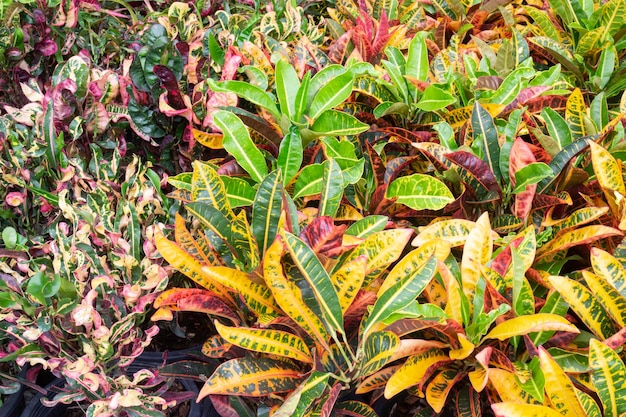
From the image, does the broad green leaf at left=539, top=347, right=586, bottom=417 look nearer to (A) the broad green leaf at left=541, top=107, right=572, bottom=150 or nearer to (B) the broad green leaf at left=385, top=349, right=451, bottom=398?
(B) the broad green leaf at left=385, top=349, right=451, bottom=398

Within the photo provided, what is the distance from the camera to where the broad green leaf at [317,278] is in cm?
82

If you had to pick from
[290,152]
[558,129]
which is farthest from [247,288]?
[558,129]

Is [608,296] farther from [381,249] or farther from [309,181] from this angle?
[309,181]

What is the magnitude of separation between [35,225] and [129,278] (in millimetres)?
434

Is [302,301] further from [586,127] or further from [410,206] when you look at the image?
[586,127]

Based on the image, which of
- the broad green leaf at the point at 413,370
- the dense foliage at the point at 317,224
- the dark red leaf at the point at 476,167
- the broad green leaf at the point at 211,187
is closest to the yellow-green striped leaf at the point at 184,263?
the dense foliage at the point at 317,224

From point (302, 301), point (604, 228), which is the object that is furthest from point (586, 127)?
point (302, 301)

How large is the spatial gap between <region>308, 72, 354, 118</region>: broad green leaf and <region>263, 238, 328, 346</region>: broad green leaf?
459 millimetres

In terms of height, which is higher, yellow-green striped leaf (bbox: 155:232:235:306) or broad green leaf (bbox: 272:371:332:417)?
yellow-green striped leaf (bbox: 155:232:235:306)

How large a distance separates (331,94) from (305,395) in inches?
25.9

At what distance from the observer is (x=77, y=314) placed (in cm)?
97

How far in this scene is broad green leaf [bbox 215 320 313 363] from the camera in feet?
2.86

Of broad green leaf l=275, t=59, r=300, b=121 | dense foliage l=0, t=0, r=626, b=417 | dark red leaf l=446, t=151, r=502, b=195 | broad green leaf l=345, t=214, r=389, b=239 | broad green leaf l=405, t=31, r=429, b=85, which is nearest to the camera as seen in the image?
dense foliage l=0, t=0, r=626, b=417

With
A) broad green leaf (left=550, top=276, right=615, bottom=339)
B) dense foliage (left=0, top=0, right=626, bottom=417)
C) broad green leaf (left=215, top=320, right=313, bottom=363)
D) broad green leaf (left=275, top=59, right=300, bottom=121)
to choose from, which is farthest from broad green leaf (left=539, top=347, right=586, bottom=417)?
broad green leaf (left=275, top=59, right=300, bottom=121)
